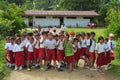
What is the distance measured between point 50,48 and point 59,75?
3.78 feet

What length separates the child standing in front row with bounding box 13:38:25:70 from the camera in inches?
398

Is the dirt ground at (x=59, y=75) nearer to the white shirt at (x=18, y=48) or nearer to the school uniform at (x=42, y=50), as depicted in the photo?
the school uniform at (x=42, y=50)

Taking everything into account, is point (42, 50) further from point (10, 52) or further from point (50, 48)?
point (10, 52)

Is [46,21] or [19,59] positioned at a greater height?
[19,59]

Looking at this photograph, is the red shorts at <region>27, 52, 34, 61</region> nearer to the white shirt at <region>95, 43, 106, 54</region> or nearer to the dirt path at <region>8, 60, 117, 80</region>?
the dirt path at <region>8, 60, 117, 80</region>

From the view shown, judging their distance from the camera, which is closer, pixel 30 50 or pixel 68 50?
pixel 68 50

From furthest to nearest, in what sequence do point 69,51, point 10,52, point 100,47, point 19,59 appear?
point 10,52 → point 19,59 → point 100,47 → point 69,51

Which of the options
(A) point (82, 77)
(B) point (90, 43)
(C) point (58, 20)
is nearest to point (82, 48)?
(B) point (90, 43)

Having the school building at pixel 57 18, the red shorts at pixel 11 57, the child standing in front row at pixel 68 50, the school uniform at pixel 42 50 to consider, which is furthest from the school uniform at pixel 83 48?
the school building at pixel 57 18


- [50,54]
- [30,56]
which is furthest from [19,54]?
[50,54]

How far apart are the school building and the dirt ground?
36.6 metres

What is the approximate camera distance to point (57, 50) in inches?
395

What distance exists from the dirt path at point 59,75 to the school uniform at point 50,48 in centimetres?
55

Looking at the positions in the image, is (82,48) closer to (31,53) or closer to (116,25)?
(31,53)
